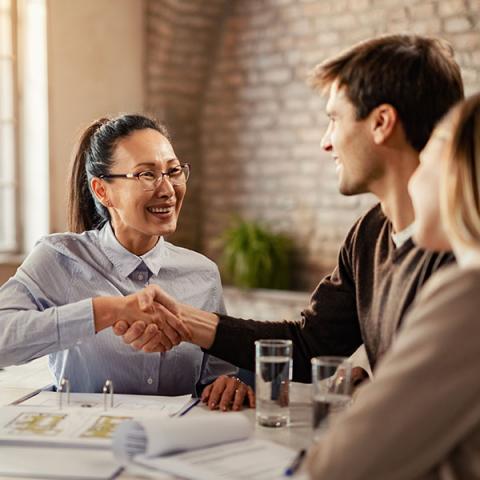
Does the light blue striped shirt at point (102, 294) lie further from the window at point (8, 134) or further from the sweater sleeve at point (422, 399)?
the window at point (8, 134)

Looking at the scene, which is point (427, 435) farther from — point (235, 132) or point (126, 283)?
point (235, 132)

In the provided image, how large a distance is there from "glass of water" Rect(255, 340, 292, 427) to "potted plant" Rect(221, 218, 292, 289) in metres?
4.09

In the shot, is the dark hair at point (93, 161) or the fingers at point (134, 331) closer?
the fingers at point (134, 331)

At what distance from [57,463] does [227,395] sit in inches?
19.1

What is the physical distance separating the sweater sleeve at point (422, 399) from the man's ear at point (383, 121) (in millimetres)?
770

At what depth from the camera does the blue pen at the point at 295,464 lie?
1.41 m

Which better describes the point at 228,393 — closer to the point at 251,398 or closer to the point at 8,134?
the point at 251,398

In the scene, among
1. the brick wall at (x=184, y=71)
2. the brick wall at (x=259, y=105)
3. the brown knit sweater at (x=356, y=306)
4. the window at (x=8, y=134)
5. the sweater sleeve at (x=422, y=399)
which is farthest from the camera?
the brick wall at (x=184, y=71)

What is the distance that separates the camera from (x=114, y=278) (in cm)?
227

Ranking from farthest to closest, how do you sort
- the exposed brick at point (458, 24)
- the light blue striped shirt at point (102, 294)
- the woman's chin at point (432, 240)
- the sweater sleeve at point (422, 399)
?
the exposed brick at point (458, 24)
the light blue striped shirt at point (102, 294)
the woman's chin at point (432, 240)
the sweater sleeve at point (422, 399)

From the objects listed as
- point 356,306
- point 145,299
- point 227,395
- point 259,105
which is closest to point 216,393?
point 227,395

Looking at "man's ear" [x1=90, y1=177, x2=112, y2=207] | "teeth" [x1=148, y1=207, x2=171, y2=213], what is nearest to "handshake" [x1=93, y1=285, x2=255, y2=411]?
"teeth" [x1=148, y1=207, x2=171, y2=213]

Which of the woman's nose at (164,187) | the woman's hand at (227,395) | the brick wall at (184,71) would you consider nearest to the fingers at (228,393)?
the woman's hand at (227,395)

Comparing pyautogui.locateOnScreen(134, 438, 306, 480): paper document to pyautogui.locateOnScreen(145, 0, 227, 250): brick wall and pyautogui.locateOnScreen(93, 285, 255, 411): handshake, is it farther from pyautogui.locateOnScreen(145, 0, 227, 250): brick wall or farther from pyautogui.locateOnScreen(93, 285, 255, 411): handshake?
pyautogui.locateOnScreen(145, 0, 227, 250): brick wall
